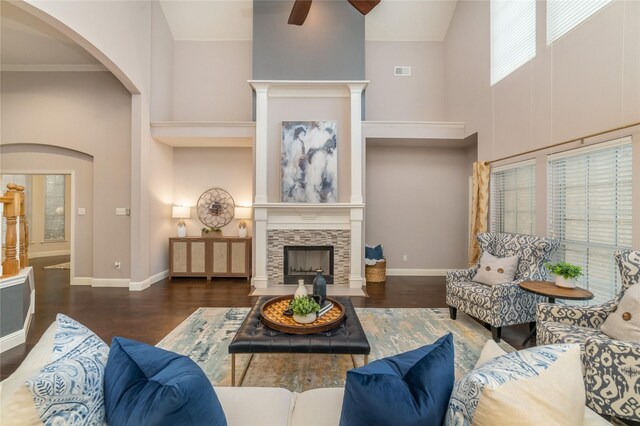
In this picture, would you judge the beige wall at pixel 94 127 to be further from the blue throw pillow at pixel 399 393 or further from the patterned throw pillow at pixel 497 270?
the patterned throw pillow at pixel 497 270

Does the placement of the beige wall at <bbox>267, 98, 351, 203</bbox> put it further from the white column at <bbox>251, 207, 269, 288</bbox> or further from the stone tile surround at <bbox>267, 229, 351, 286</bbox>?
the stone tile surround at <bbox>267, 229, 351, 286</bbox>

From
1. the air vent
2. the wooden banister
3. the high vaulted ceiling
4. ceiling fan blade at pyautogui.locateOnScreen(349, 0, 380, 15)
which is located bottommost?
the wooden banister

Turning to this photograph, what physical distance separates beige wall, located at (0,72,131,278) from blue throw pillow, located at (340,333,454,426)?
5215mm

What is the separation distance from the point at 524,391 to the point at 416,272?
16.7 feet

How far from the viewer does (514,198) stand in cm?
400

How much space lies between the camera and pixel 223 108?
5746 mm

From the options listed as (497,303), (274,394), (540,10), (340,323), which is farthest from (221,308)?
(540,10)

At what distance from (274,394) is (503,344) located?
2564 millimetres

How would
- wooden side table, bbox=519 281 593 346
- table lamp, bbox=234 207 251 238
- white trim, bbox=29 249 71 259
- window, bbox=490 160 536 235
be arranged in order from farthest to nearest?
white trim, bbox=29 249 71 259, table lamp, bbox=234 207 251 238, window, bbox=490 160 536 235, wooden side table, bbox=519 281 593 346

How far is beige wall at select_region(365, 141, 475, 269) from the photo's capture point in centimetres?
568

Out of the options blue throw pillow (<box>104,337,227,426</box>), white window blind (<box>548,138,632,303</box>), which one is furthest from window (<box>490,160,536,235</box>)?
blue throw pillow (<box>104,337,227,426</box>)

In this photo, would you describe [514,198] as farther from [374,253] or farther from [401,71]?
[401,71]

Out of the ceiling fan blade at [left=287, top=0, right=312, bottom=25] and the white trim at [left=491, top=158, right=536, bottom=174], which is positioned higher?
the ceiling fan blade at [left=287, top=0, right=312, bottom=25]

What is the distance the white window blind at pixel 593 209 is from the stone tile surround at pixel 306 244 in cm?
281
